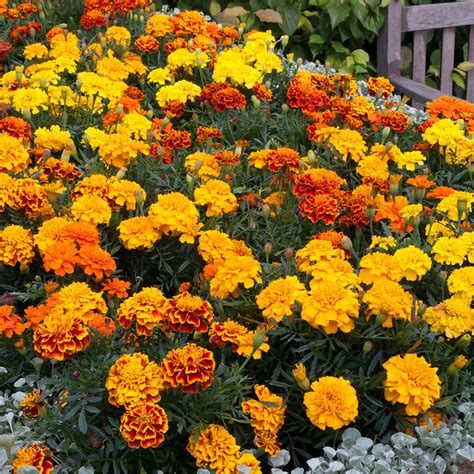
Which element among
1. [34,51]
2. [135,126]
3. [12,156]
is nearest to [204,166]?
[135,126]

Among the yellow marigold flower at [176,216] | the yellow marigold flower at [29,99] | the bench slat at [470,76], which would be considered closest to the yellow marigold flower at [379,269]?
the yellow marigold flower at [176,216]

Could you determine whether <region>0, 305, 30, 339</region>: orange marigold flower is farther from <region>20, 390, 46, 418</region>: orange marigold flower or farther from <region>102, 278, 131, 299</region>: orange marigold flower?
<region>102, 278, 131, 299</region>: orange marigold flower

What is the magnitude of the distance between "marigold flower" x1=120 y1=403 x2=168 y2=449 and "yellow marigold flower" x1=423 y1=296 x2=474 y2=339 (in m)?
0.70

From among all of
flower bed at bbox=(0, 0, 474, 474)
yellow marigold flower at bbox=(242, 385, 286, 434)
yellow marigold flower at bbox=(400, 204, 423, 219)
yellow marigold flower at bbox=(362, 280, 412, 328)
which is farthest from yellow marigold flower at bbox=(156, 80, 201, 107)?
yellow marigold flower at bbox=(242, 385, 286, 434)

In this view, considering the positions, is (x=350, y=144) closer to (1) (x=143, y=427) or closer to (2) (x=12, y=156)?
(2) (x=12, y=156)

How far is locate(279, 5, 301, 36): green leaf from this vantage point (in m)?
4.30

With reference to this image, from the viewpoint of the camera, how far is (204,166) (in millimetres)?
2506

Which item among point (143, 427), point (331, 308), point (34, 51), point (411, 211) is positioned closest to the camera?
point (143, 427)

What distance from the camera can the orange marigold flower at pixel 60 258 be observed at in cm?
195

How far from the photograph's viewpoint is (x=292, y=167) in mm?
2480

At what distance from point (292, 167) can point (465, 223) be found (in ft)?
1.85

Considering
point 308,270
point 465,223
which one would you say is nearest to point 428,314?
point 308,270

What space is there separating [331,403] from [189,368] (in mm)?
319

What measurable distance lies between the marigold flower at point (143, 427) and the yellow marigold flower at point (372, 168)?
49.5 inches
